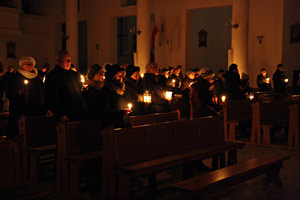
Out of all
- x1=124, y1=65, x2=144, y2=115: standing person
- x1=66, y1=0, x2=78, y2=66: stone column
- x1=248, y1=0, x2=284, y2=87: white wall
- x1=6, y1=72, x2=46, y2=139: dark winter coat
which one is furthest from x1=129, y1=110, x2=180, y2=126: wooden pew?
x1=66, y1=0, x2=78, y2=66: stone column

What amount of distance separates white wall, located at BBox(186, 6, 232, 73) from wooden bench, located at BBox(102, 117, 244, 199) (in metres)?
18.0

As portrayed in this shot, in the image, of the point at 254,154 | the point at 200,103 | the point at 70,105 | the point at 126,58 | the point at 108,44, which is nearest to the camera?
the point at 70,105

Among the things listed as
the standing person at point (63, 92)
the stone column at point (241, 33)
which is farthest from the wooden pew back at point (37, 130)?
the stone column at point (241, 33)

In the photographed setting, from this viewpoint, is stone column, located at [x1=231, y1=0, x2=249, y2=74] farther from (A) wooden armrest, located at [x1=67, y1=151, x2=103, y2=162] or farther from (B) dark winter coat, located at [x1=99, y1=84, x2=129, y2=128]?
(A) wooden armrest, located at [x1=67, y1=151, x2=103, y2=162]

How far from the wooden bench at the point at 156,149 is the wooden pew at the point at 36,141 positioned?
1437 millimetres

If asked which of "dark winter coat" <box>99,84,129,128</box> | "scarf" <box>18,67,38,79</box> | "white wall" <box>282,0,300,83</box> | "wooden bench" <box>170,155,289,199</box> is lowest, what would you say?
"wooden bench" <box>170,155,289,199</box>

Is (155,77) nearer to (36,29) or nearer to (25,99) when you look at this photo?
(25,99)

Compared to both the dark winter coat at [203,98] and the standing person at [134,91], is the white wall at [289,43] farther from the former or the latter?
the standing person at [134,91]

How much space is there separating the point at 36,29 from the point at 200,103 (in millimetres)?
19849

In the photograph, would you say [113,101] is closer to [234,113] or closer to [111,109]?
[111,109]

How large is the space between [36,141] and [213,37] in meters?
19.4

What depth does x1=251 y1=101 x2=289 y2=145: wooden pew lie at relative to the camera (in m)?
9.24

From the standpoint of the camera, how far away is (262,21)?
18562 mm

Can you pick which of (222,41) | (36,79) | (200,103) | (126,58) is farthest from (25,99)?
(126,58)
